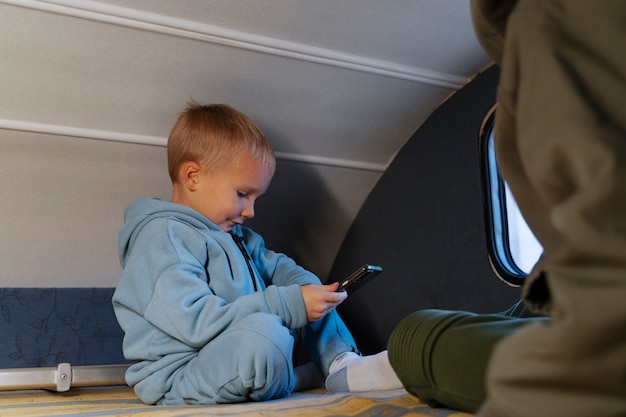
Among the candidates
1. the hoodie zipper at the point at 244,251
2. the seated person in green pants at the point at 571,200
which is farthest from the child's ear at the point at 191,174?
the seated person in green pants at the point at 571,200

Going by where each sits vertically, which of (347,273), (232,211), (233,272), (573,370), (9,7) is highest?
(9,7)

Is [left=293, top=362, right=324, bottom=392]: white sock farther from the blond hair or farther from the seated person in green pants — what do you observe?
the seated person in green pants

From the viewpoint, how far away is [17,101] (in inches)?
67.2

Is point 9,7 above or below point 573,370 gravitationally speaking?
above

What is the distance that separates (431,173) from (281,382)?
91cm

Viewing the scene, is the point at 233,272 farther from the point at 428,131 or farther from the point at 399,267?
the point at 428,131

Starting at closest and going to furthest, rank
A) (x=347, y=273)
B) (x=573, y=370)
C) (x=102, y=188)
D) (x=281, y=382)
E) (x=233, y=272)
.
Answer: (x=573, y=370), (x=281, y=382), (x=233, y=272), (x=102, y=188), (x=347, y=273)

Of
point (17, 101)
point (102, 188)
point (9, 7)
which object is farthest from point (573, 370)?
point (102, 188)

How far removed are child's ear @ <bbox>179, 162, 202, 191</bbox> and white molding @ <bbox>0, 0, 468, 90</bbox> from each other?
32 centimetres

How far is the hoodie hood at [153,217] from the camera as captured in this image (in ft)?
5.48

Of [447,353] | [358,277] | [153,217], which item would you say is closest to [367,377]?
[358,277]

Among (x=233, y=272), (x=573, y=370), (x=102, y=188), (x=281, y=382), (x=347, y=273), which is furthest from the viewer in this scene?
(x=347, y=273)

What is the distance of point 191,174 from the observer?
1.77 m

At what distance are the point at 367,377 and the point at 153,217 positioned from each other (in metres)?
0.66
